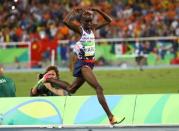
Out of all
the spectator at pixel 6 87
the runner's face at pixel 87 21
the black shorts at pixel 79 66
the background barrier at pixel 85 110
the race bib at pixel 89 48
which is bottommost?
the background barrier at pixel 85 110

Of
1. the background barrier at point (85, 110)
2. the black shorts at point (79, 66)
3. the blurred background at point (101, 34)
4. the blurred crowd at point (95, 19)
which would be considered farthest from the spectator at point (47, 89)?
the blurred crowd at point (95, 19)

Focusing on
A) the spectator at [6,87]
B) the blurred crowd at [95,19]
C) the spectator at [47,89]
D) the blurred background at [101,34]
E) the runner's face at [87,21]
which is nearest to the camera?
the runner's face at [87,21]

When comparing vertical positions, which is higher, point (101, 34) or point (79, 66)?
point (79, 66)

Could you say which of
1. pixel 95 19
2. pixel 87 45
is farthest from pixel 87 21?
pixel 95 19

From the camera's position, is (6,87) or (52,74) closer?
(52,74)

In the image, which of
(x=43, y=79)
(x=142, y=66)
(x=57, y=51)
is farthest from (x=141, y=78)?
(x=43, y=79)

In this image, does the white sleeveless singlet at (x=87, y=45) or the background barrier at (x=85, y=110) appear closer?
the white sleeveless singlet at (x=87, y=45)

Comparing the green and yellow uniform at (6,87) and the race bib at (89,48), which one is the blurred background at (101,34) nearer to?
the green and yellow uniform at (6,87)

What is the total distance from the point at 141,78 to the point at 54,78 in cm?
1145

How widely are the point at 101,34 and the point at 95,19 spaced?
1146 mm

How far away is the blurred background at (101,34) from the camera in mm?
28766

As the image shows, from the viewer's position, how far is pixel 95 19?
3225 centimetres

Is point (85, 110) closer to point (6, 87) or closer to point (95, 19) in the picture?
point (6, 87)

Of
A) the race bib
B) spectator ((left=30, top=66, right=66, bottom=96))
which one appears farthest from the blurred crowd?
the race bib
